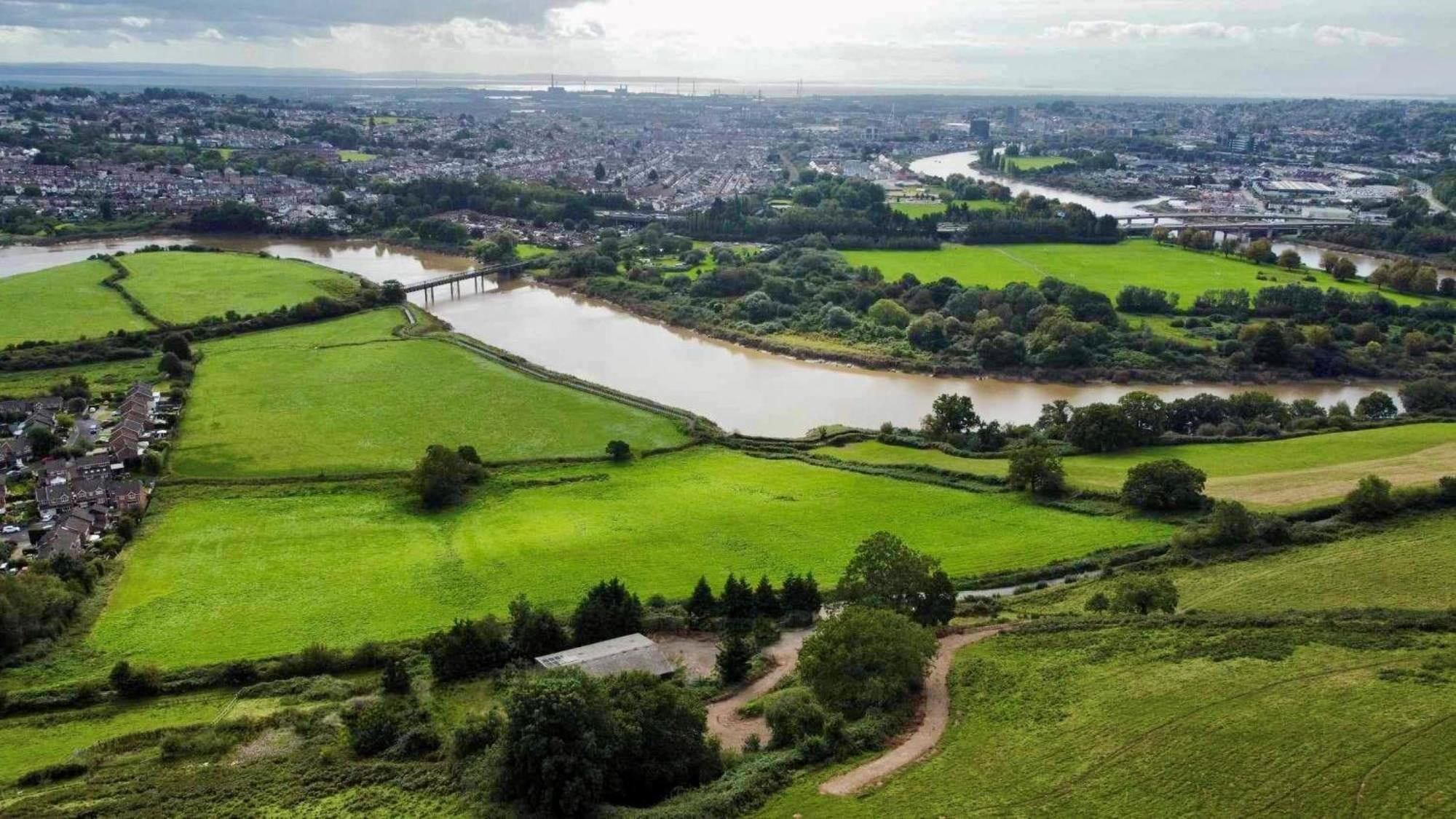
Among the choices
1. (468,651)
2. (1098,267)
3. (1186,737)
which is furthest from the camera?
(1098,267)

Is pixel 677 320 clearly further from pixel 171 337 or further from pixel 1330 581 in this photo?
pixel 1330 581

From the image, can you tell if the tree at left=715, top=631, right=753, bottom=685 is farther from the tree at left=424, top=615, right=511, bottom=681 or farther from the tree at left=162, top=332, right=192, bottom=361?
the tree at left=162, top=332, right=192, bottom=361

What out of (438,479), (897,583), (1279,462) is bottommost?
(438,479)

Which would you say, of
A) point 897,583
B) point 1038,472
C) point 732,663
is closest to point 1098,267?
point 1038,472

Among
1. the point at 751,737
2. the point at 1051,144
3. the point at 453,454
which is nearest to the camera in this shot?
the point at 751,737

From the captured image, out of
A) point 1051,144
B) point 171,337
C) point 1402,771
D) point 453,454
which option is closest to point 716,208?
point 171,337

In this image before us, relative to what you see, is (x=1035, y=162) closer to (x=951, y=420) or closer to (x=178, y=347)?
(x=951, y=420)

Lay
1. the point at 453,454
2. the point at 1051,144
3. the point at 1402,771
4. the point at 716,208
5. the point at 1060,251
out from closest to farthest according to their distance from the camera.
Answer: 1. the point at 1402,771
2. the point at 453,454
3. the point at 1060,251
4. the point at 716,208
5. the point at 1051,144

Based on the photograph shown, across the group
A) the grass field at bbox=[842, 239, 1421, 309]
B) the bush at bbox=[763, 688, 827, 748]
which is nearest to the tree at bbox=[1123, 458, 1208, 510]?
the bush at bbox=[763, 688, 827, 748]
